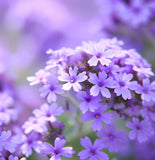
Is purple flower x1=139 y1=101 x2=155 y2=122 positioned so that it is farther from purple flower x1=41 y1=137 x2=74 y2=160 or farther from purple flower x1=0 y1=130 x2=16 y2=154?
purple flower x1=0 y1=130 x2=16 y2=154

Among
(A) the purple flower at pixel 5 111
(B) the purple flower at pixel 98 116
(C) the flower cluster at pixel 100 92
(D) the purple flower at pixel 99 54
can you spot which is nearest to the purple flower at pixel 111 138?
(C) the flower cluster at pixel 100 92

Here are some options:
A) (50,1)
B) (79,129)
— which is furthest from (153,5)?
(50,1)

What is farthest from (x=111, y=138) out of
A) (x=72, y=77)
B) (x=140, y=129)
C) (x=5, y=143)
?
(x=5, y=143)

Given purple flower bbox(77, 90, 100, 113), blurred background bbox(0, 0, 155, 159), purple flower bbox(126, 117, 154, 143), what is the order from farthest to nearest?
blurred background bbox(0, 0, 155, 159)
purple flower bbox(126, 117, 154, 143)
purple flower bbox(77, 90, 100, 113)

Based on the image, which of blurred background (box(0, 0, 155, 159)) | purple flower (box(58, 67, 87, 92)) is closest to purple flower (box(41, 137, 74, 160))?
purple flower (box(58, 67, 87, 92))

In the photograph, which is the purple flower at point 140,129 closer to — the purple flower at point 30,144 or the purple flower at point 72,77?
the purple flower at point 72,77

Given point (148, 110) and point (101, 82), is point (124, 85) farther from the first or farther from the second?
point (148, 110)

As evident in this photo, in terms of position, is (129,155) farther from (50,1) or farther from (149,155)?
(50,1)
